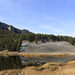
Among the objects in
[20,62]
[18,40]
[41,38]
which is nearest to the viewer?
[20,62]

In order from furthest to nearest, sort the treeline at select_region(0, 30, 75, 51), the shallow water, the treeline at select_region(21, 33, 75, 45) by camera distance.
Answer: the treeline at select_region(21, 33, 75, 45) < the treeline at select_region(0, 30, 75, 51) < the shallow water

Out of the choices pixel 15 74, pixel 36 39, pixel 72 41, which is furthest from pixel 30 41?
pixel 15 74

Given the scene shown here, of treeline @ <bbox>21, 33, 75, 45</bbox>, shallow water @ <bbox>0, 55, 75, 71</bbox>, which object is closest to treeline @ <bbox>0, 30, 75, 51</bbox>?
treeline @ <bbox>21, 33, 75, 45</bbox>

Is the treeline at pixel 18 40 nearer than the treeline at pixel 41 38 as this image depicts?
Yes

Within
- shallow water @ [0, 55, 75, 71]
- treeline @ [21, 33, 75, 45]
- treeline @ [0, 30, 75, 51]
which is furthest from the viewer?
treeline @ [21, 33, 75, 45]

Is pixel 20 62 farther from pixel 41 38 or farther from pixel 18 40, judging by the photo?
pixel 41 38

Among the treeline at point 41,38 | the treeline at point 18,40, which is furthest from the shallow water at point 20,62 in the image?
the treeline at point 41,38

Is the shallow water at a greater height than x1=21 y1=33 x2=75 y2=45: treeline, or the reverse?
x1=21 y1=33 x2=75 y2=45: treeline

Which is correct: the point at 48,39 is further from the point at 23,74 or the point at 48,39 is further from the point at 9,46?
the point at 23,74

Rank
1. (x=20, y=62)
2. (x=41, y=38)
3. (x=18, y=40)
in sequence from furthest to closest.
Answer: (x=41, y=38) < (x=18, y=40) < (x=20, y=62)

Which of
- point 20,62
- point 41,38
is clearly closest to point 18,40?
point 41,38

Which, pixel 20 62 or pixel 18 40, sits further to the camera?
pixel 18 40

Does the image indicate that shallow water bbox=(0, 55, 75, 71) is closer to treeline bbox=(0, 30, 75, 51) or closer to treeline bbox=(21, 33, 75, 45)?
treeline bbox=(0, 30, 75, 51)

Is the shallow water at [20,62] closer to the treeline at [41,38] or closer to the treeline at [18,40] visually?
the treeline at [18,40]
